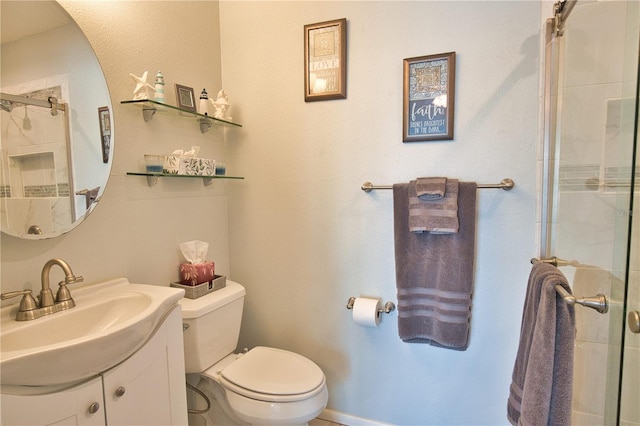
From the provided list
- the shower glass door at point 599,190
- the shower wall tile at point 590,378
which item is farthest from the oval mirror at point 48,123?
the shower wall tile at point 590,378

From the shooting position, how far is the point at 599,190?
102 centimetres

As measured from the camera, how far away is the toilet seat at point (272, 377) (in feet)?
4.47

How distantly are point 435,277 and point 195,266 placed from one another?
1093mm

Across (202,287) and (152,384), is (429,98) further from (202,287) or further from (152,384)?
(152,384)

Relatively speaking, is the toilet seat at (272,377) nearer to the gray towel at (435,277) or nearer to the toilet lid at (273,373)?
the toilet lid at (273,373)

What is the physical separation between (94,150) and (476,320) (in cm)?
170

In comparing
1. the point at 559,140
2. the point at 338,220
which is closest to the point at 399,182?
the point at 338,220

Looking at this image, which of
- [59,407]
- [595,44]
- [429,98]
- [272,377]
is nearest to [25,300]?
[59,407]

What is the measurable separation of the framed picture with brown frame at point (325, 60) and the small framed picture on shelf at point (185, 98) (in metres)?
0.55

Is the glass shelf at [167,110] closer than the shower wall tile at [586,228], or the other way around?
the shower wall tile at [586,228]

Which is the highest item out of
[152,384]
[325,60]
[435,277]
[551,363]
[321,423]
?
[325,60]

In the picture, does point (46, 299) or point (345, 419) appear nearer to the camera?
point (46, 299)

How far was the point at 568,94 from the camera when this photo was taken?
124 cm

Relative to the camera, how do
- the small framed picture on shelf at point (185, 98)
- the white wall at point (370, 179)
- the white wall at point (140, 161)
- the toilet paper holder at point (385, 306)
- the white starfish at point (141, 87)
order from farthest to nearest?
the toilet paper holder at point (385, 306) → the small framed picture on shelf at point (185, 98) → the white wall at point (370, 179) → the white starfish at point (141, 87) → the white wall at point (140, 161)
